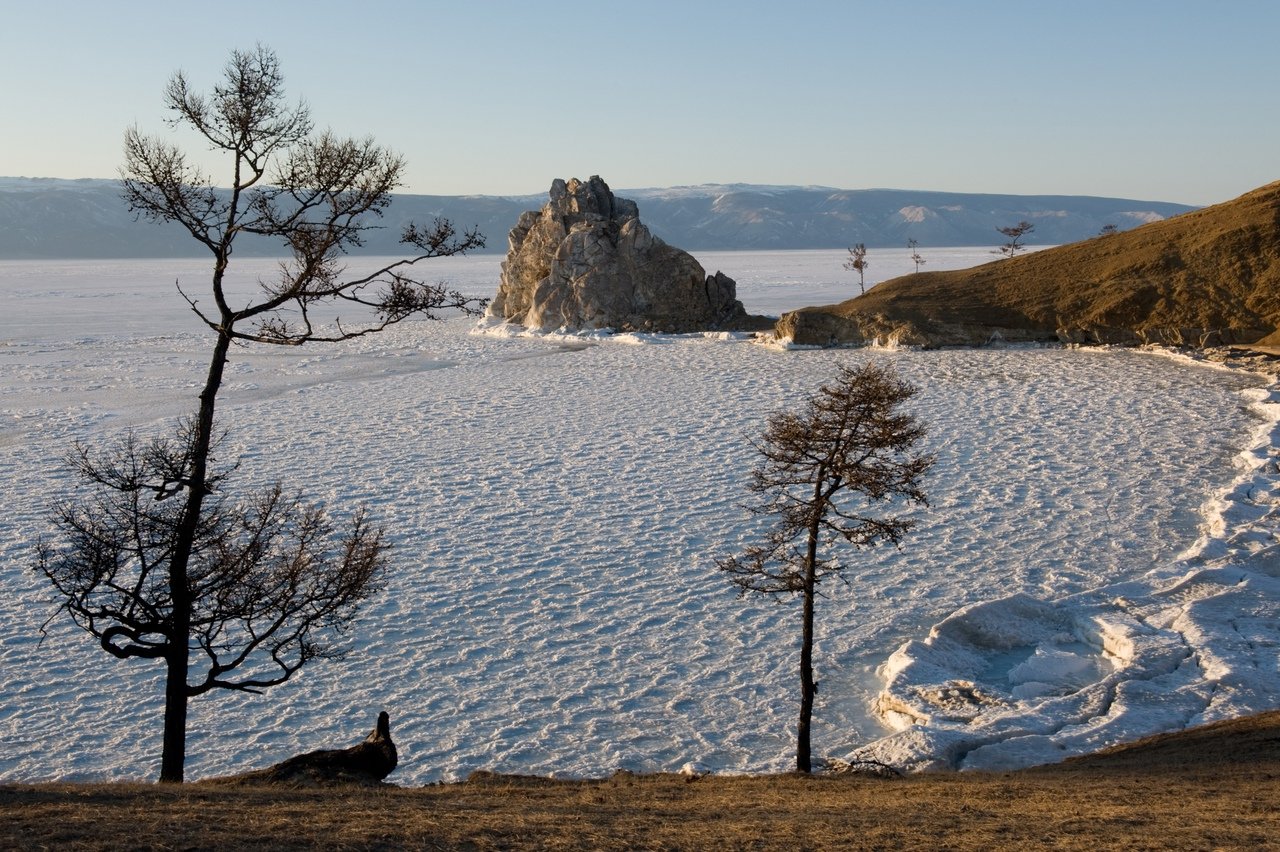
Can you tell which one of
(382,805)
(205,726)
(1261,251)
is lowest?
(205,726)

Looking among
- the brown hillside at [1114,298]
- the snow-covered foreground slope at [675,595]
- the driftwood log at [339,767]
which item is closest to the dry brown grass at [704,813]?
the driftwood log at [339,767]

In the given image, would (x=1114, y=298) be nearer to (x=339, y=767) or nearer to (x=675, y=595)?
(x=675, y=595)

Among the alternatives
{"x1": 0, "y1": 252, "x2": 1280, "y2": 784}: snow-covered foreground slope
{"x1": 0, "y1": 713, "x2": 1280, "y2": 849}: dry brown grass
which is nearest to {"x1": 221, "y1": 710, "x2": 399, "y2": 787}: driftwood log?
{"x1": 0, "y1": 713, "x2": 1280, "y2": 849}: dry brown grass

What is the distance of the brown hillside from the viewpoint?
4269 centimetres

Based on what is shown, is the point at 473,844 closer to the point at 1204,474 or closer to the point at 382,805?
the point at 382,805

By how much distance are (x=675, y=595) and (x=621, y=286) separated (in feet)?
125

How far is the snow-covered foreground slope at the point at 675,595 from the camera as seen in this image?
11180mm

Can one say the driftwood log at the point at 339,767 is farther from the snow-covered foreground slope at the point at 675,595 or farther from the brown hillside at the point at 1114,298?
the brown hillside at the point at 1114,298

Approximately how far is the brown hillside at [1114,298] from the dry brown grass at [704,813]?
36.2m

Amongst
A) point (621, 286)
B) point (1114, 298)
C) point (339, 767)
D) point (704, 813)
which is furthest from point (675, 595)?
point (621, 286)

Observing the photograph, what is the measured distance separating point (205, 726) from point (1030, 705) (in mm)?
8525

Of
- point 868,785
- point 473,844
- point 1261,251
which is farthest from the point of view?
point 1261,251

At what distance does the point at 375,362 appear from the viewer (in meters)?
40.8

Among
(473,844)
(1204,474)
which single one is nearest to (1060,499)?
(1204,474)
